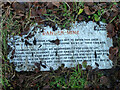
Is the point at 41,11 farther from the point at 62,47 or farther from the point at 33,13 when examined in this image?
the point at 62,47

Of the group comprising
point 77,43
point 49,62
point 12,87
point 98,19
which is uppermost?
point 98,19

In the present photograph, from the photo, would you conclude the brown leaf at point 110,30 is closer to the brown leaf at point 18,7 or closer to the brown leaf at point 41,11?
the brown leaf at point 41,11

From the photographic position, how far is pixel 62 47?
260 centimetres

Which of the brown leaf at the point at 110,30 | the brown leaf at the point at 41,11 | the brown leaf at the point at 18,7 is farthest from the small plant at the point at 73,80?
the brown leaf at the point at 18,7

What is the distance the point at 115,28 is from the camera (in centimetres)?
260

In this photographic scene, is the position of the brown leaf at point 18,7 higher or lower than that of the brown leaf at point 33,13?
higher

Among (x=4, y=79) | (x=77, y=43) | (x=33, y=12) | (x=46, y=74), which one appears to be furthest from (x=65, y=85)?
(x=33, y=12)

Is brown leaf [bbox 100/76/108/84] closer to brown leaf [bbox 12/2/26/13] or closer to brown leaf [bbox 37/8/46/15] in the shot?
brown leaf [bbox 37/8/46/15]

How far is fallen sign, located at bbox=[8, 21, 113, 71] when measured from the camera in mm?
2594

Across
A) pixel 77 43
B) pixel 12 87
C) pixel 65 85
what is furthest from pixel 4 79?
pixel 77 43

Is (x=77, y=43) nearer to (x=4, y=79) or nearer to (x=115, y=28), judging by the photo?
(x=115, y=28)

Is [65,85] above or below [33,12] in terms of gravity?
below

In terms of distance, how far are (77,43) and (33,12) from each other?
538 millimetres

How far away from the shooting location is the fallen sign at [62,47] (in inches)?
102
